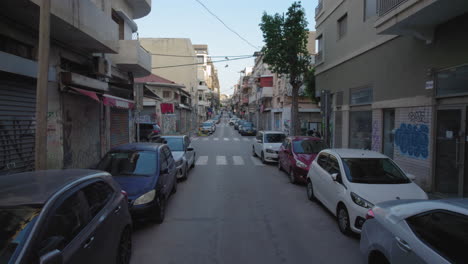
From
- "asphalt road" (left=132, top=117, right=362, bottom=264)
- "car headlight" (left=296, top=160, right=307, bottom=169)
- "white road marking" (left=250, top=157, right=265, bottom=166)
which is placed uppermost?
"car headlight" (left=296, top=160, right=307, bottom=169)

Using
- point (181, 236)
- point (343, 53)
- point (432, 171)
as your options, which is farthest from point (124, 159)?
point (343, 53)

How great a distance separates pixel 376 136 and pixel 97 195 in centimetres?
1100

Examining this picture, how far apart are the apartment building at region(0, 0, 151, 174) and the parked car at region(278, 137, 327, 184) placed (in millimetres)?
6843

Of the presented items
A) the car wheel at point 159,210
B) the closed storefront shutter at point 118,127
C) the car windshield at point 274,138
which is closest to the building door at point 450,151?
the car wheel at point 159,210

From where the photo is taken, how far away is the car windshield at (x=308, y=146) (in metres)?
11.1

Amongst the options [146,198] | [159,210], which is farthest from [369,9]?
[146,198]

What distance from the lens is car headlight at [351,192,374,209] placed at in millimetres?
5185

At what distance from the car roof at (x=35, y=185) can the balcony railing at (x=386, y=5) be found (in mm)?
8761

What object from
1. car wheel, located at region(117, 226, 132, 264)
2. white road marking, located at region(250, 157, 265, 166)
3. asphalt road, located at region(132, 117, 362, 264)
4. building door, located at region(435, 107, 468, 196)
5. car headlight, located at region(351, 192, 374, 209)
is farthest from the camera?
white road marking, located at region(250, 157, 265, 166)

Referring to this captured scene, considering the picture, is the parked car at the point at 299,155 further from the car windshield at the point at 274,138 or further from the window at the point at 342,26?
the window at the point at 342,26

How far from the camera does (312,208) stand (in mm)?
7344

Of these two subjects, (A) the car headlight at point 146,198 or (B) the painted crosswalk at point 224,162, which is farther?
(B) the painted crosswalk at point 224,162

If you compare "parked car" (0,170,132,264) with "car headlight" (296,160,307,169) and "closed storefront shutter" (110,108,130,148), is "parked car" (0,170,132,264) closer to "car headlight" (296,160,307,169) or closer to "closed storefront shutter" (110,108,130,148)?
"car headlight" (296,160,307,169)

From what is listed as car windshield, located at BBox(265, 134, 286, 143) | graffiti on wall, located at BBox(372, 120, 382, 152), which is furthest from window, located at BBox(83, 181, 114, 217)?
car windshield, located at BBox(265, 134, 286, 143)
